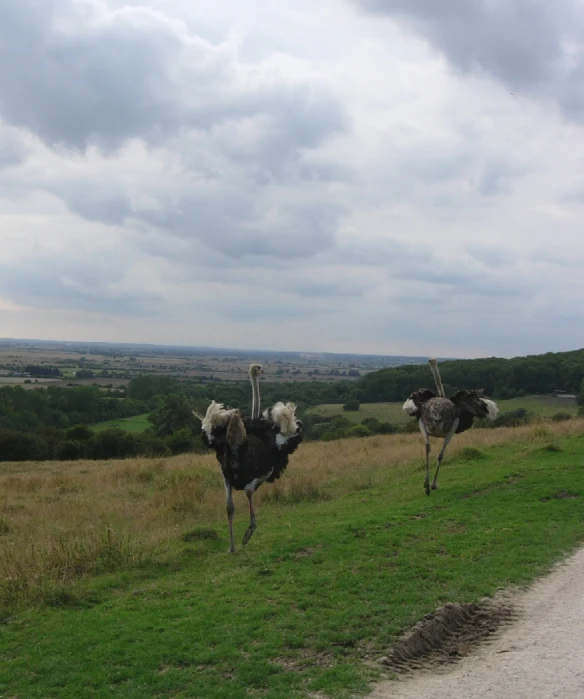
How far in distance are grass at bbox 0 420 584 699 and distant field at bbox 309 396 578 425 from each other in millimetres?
25847

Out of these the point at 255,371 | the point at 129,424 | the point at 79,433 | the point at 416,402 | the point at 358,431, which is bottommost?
the point at 129,424

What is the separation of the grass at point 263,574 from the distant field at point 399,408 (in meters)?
25.8

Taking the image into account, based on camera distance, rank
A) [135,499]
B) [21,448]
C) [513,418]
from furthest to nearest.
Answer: [21,448] < [513,418] < [135,499]

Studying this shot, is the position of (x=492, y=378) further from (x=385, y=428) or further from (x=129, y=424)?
(x=129, y=424)

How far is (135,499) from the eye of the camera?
60.4 ft

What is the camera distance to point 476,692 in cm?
557

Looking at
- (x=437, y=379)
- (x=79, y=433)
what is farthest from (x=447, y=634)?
(x=79, y=433)

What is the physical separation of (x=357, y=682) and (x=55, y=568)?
5.45 metres

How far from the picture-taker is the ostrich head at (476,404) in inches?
567

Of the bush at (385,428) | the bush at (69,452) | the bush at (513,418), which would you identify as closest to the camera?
the bush at (513,418)

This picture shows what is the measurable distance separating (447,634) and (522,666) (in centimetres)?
105

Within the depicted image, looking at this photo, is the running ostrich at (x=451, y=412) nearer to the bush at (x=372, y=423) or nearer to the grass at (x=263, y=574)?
the grass at (x=263, y=574)

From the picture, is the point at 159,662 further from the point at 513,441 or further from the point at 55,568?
the point at 513,441

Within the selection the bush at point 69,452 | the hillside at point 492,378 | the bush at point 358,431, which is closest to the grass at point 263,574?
the bush at point 358,431
